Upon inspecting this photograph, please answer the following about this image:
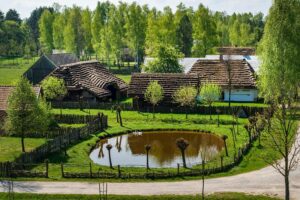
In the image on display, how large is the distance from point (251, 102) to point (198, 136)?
1958 cm

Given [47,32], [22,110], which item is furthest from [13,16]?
[22,110]

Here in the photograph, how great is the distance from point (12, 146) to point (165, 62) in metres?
38.8

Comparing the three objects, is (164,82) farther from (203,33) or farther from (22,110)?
(203,33)

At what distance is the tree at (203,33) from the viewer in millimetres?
100312

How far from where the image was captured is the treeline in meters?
101

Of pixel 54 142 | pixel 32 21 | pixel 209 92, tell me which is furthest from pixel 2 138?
pixel 32 21

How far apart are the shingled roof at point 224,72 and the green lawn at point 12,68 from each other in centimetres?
3227

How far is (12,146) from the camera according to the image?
44.9 metres

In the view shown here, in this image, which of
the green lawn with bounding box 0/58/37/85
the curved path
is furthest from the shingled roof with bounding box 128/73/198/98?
the curved path

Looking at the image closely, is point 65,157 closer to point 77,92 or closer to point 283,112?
point 283,112

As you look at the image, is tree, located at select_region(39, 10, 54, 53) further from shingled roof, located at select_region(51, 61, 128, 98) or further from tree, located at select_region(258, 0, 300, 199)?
tree, located at select_region(258, 0, 300, 199)

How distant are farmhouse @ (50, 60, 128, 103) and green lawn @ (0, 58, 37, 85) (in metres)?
17.4

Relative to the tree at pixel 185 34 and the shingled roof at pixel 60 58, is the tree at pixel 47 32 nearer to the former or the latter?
the tree at pixel 185 34

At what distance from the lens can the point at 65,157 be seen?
135 ft
